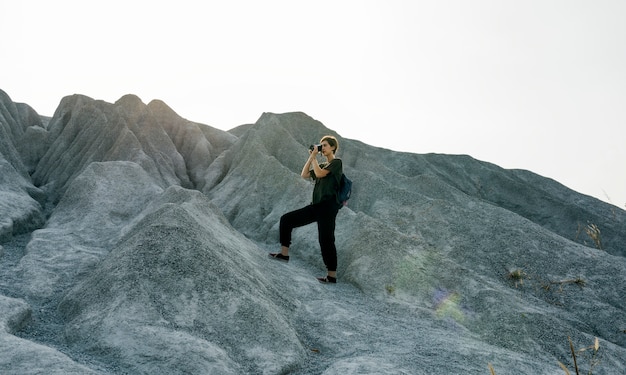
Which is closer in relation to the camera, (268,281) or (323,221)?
(268,281)

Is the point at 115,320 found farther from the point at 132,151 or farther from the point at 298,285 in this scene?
the point at 132,151

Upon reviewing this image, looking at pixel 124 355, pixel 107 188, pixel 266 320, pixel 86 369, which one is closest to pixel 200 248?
pixel 266 320

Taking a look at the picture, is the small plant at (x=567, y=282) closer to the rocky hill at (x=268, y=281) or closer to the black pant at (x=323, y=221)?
the rocky hill at (x=268, y=281)

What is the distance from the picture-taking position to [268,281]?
825cm

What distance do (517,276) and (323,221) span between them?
22.4 feet

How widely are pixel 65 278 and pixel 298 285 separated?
4554 millimetres

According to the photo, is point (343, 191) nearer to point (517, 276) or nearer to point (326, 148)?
point (326, 148)

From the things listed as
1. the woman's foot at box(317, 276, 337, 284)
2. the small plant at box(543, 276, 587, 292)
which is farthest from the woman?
the small plant at box(543, 276, 587, 292)

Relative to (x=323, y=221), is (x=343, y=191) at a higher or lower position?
higher

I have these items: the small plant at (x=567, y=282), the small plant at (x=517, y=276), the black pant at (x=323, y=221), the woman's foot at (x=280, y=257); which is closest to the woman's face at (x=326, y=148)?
the black pant at (x=323, y=221)

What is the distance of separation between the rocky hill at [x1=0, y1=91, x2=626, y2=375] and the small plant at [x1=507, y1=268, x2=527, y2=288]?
87 millimetres

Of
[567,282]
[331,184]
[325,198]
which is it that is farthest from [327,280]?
[567,282]

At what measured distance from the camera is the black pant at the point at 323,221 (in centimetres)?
894

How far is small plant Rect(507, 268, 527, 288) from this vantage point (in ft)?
39.6
